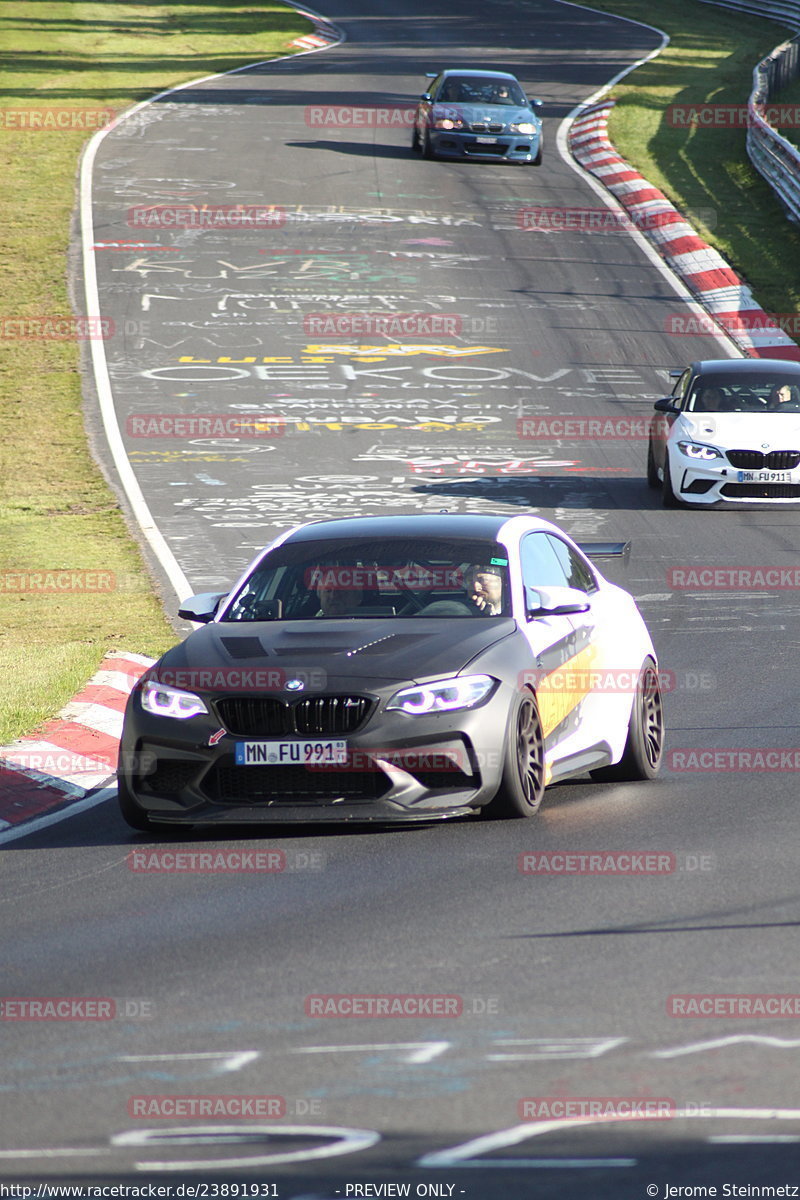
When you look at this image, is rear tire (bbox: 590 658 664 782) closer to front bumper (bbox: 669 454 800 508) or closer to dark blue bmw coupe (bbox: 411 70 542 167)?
front bumper (bbox: 669 454 800 508)

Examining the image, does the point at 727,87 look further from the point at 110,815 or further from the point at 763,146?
the point at 110,815

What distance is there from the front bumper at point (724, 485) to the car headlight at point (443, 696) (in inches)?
479

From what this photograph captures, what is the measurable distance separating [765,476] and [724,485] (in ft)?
1.47

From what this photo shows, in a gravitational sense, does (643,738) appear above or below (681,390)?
above

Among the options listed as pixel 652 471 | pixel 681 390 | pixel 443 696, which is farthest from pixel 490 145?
pixel 443 696

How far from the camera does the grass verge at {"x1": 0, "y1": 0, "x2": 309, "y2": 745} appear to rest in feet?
48.6

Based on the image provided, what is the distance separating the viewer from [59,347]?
2938 cm

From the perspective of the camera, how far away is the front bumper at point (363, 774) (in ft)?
28.3

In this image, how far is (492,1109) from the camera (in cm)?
530

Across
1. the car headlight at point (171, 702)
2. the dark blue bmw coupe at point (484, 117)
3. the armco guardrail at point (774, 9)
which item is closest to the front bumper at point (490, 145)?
the dark blue bmw coupe at point (484, 117)

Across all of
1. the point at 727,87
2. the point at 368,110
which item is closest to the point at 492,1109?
the point at 368,110

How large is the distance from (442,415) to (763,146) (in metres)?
16.4

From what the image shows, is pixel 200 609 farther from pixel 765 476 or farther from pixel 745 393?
pixel 745 393

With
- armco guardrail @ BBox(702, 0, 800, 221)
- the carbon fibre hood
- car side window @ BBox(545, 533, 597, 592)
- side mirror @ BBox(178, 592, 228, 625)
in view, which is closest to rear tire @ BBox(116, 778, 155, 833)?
the carbon fibre hood
